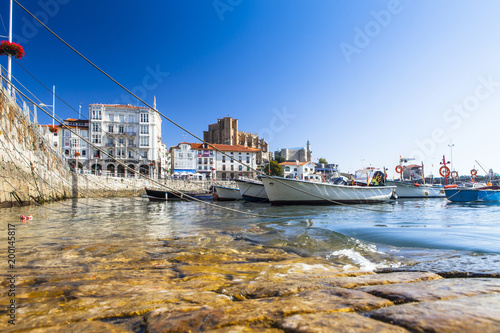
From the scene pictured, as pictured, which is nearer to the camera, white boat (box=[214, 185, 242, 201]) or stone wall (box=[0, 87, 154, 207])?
stone wall (box=[0, 87, 154, 207])

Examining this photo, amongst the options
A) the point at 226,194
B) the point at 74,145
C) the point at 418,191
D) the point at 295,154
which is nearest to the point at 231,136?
the point at 295,154

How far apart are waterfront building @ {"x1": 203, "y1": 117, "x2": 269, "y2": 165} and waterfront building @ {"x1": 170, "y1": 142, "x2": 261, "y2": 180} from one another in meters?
20.8

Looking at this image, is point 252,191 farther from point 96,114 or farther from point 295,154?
point 295,154

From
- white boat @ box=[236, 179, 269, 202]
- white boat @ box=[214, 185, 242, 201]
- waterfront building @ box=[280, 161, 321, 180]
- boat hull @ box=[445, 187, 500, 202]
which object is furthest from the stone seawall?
waterfront building @ box=[280, 161, 321, 180]

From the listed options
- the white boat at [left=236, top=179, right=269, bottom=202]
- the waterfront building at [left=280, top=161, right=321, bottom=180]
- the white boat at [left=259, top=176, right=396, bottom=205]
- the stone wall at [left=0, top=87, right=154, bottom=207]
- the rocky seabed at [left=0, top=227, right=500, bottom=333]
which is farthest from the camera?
the waterfront building at [left=280, top=161, right=321, bottom=180]

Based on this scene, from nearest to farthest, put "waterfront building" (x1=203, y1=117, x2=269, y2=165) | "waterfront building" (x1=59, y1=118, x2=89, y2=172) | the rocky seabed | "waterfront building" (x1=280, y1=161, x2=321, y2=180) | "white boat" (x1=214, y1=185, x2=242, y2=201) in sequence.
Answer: the rocky seabed, "white boat" (x1=214, y1=185, x2=242, y2=201), "waterfront building" (x1=59, y1=118, x2=89, y2=172), "waterfront building" (x1=280, y1=161, x2=321, y2=180), "waterfront building" (x1=203, y1=117, x2=269, y2=165)

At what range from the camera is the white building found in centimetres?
5406

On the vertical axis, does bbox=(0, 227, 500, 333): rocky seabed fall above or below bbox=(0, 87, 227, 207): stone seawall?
below

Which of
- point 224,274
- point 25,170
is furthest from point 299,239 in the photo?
point 25,170

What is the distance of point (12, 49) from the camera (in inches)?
363

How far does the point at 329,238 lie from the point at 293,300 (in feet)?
16.2

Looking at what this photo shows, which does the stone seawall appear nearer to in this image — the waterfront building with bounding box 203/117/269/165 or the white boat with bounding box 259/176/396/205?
the white boat with bounding box 259/176/396/205

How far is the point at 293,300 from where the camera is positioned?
2.00m

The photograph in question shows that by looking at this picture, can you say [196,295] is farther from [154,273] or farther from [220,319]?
[154,273]
